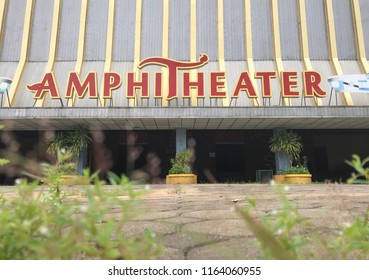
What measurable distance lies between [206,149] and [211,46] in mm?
5779

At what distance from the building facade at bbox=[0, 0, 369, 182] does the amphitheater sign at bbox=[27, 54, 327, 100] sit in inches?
1.9

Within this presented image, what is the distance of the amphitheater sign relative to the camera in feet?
48.2

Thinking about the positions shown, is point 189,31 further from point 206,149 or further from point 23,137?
point 23,137

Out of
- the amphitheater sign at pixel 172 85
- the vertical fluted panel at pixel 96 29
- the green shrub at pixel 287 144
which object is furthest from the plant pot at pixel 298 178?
the vertical fluted panel at pixel 96 29

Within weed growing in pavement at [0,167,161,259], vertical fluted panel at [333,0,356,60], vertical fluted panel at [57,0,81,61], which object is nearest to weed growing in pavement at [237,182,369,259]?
weed growing in pavement at [0,167,161,259]

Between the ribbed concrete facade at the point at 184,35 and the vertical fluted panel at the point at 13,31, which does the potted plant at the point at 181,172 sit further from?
the vertical fluted panel at the point at 13,31

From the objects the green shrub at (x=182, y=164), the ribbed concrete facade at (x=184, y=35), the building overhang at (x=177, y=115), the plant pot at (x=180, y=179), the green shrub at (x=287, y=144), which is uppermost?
the ribbed concrete facade at (x=184, y=35)

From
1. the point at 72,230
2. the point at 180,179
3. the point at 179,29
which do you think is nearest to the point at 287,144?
the point at 180,179

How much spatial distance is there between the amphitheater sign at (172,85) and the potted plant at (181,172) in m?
2.80

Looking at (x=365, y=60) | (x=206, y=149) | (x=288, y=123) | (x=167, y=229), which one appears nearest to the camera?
(x=167, y=229)

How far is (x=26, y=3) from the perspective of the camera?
17703 millimetres

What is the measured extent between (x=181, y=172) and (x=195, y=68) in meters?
5.30

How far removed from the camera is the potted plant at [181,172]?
13711mm

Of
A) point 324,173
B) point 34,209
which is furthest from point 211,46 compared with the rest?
point 34,209
